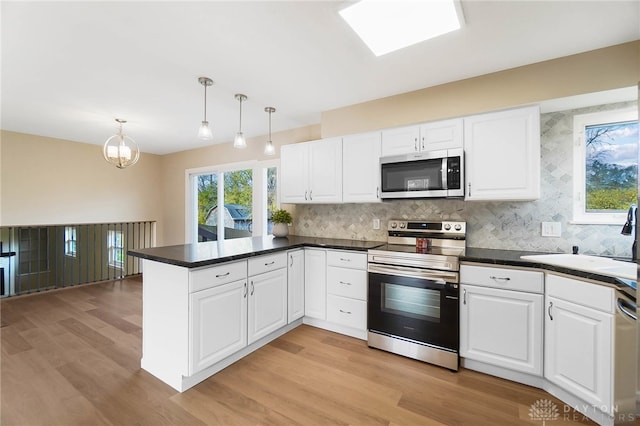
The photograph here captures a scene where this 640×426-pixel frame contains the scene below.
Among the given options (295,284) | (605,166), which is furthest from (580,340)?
(295,284)

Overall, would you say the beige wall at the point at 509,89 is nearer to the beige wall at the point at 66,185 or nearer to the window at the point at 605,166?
the window at the point at 605,166

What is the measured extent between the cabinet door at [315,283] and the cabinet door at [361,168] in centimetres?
73

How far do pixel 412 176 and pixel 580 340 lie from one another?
1695 millimetres

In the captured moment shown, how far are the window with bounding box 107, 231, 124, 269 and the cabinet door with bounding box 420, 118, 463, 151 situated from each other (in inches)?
243

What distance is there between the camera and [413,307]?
2457 millimetres

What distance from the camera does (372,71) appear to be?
7.98 feet

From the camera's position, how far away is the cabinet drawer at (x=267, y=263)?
97.8 inches

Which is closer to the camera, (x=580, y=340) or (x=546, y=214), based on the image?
(x=580, y=340)

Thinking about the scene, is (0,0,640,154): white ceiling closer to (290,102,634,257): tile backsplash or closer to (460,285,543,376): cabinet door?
(290,102,634,257): tile backsplash

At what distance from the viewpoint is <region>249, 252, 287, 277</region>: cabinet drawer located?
2.48m

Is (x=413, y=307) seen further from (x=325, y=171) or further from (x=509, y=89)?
(x=509, y=89)

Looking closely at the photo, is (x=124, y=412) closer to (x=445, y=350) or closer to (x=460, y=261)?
(x=445, y=350)

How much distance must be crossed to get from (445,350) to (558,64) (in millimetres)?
2509

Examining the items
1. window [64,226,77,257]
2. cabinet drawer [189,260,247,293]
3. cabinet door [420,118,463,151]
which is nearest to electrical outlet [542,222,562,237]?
cabinet door [420,118,463,151]
